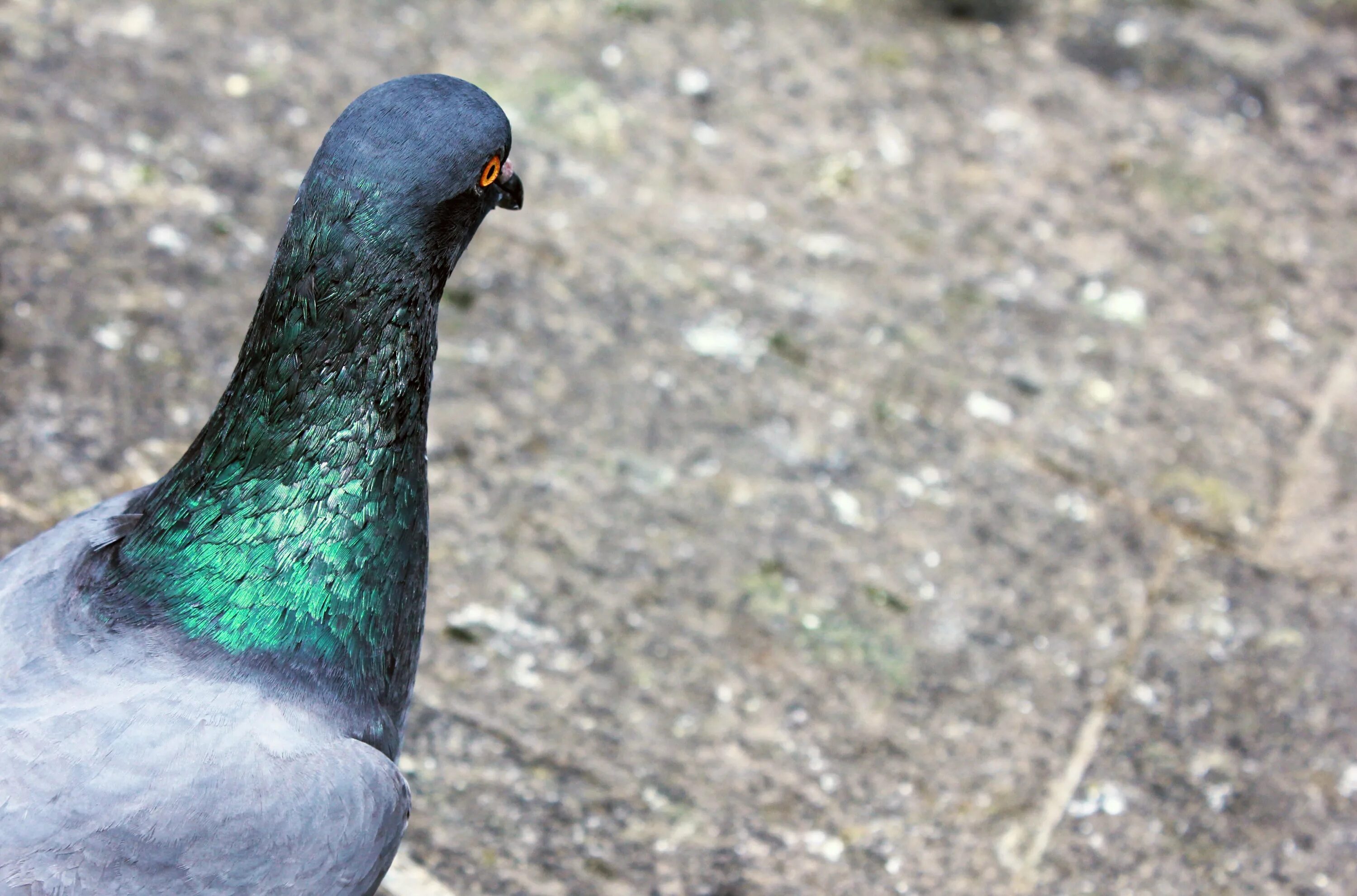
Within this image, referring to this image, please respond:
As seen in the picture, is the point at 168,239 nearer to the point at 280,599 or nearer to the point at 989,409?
the point at 280,599

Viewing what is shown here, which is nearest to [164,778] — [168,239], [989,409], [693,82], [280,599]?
[280,599]

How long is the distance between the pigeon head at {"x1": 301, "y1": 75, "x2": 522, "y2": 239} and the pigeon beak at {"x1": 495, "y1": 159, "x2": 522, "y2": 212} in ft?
0.29

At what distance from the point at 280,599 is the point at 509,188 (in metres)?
0.73

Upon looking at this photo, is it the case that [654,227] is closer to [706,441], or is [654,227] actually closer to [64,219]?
[706,441]

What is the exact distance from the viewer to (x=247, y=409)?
1.99 metres

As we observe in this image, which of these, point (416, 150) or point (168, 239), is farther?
point (168, 239)

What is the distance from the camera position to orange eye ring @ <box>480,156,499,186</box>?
200cm

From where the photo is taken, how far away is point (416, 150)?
188cm

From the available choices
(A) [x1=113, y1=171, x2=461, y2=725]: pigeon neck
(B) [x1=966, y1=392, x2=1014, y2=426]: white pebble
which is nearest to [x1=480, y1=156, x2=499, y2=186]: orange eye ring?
(A) [x1=113, y1=171, x2=461, y2=725]: pigeon neck

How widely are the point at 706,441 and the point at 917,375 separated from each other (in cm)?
70

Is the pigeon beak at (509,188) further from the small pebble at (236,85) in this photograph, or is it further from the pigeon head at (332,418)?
the small pebble at (236,85)

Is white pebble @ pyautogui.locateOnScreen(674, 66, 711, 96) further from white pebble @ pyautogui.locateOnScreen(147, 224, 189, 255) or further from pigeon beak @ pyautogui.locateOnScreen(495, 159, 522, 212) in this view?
pigeon beak @ pyautogui.locateOnScreen(495, 159, 522, 212)

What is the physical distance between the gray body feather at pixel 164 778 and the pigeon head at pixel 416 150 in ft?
2.38

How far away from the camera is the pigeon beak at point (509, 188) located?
6.90 feet
